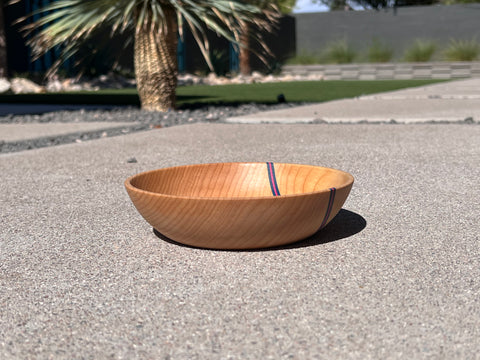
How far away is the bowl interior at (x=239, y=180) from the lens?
10.0 ft

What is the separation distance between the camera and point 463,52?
22.2 meters

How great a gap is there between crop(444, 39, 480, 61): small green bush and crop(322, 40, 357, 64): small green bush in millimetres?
3316

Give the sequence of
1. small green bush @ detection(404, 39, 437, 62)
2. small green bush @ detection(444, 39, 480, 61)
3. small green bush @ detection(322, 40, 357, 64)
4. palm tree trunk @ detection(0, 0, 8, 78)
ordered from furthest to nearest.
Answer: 1. small green bush @ detection(322, 40, 357, 64)
2. small green bush @ detection(404, 39, 437, 62)
3. small green bush @ detection(444, 39, 480, 61)
4. palm tree trunk @ detection(0, 0, 8, 78)

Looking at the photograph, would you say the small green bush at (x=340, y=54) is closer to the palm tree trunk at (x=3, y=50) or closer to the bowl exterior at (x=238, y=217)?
the palm tree trunk at (x=3, y=50)

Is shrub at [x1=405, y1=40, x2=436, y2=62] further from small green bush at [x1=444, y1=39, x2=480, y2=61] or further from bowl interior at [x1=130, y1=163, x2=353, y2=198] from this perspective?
bowl interior at [x1=130, y1=163, x2=353, y2=198]

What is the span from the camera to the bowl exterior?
8.21 ft

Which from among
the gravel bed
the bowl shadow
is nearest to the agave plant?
the gravel bed

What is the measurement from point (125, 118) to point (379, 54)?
673 inches

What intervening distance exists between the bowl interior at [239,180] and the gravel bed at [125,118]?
3323 millimetres

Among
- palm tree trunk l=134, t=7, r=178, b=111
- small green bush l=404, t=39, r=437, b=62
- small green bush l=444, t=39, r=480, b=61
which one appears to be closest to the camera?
palm tree trunk l=134, t=7, r=178, b=111

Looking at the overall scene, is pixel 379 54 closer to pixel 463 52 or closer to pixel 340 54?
pixel 340 54

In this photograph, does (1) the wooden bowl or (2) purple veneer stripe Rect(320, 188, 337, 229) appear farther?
(2) purple veneer stripe Rect(320, 188, 337, 229)

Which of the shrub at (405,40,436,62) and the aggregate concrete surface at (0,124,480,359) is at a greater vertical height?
the aggregate concrete surface at (0,124,480,359)

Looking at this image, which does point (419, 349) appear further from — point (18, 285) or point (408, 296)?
point (18, 285)
